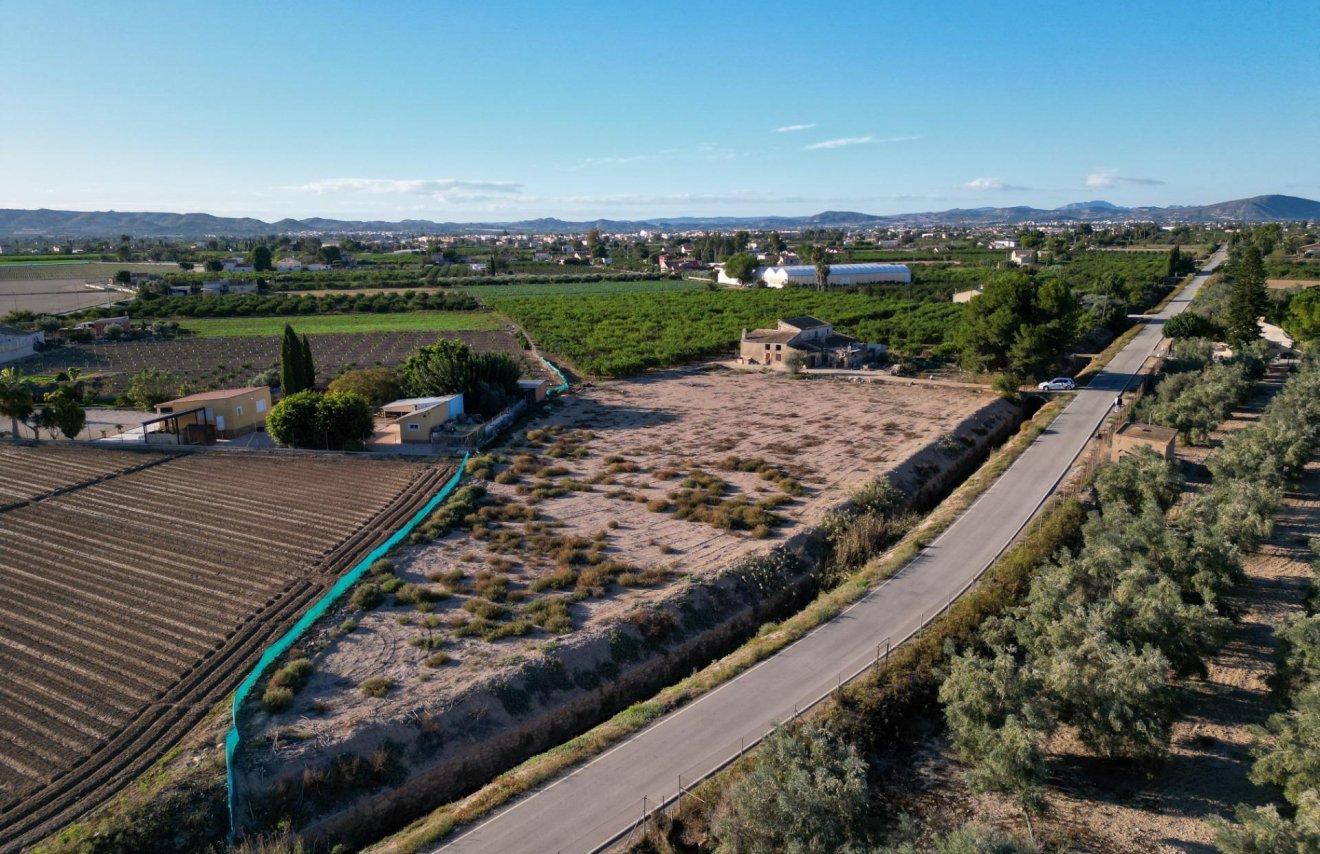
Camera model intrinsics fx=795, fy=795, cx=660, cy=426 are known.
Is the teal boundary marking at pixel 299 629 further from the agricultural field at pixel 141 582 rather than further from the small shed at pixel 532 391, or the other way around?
the small shed at pixel 532 391

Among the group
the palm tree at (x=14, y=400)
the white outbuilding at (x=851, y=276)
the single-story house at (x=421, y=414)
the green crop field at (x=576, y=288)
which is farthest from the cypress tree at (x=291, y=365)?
the white outbuilding at (x=851, y=276)

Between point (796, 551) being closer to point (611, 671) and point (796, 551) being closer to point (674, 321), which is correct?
point (611, 671)

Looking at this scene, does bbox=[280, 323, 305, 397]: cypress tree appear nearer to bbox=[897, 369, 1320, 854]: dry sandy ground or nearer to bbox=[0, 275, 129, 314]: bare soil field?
bbox=[897, 369, 1320, 854]: dry sandy ground

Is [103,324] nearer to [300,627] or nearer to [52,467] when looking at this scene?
[52,467]

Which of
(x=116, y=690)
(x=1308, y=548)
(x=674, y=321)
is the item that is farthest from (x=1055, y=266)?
(x=116, y=690)

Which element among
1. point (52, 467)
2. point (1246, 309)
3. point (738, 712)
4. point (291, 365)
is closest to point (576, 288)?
point (291, 365)

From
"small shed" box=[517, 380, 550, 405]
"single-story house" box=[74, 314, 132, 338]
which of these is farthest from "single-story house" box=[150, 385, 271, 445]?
"single-story house" box=[74, 314, 132, 338]
